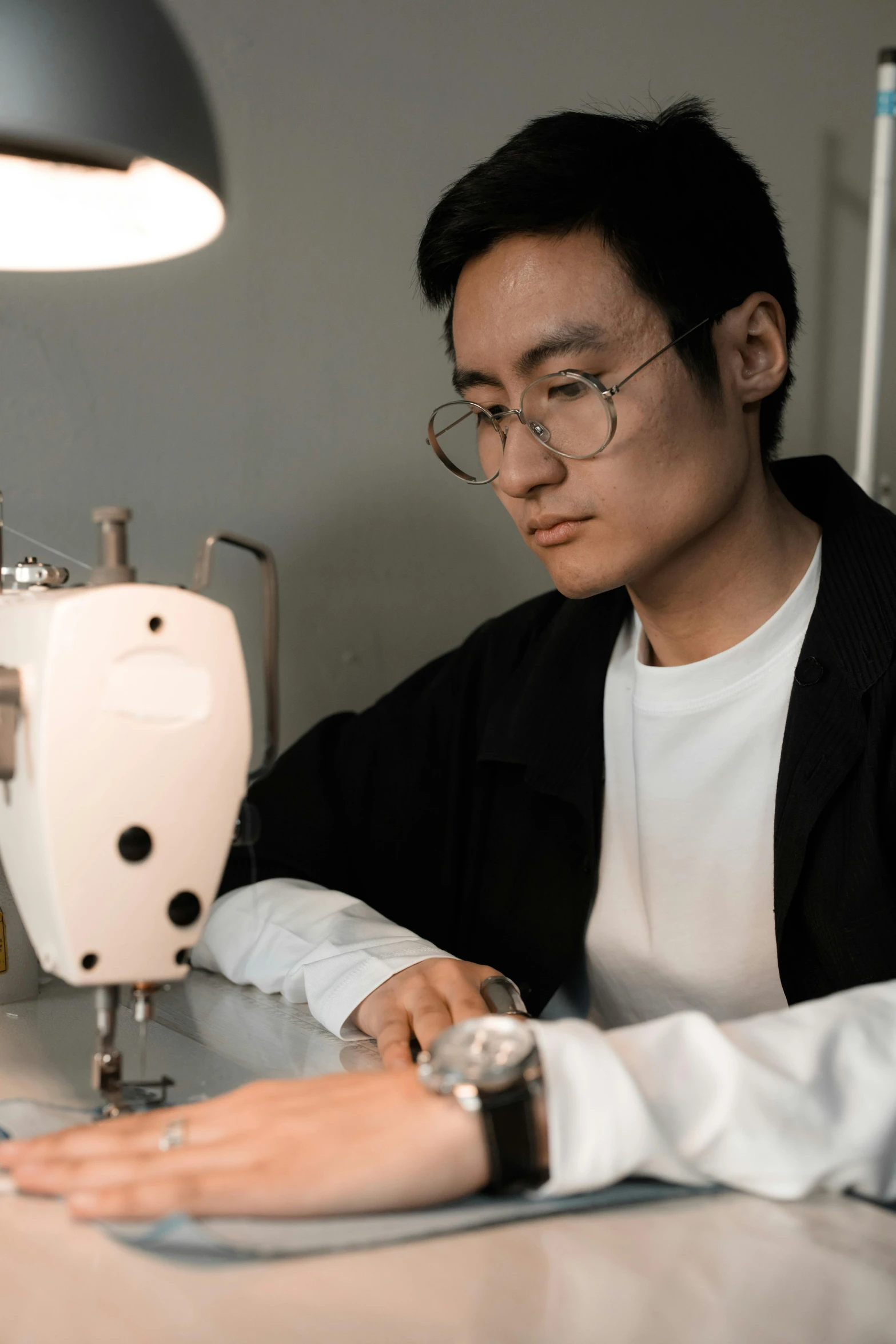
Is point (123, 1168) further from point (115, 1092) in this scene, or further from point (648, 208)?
point (648, 208)

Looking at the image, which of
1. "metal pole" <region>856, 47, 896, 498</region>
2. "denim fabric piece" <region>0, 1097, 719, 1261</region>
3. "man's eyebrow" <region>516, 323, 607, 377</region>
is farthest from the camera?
"metal pole" <region>856, 47, 896, 498</region>

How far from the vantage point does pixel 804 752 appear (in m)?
1.26

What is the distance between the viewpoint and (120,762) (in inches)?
29.2

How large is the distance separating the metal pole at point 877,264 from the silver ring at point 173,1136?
5.94 feet

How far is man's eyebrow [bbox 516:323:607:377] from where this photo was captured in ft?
4.01

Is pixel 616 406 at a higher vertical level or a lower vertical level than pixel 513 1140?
higher

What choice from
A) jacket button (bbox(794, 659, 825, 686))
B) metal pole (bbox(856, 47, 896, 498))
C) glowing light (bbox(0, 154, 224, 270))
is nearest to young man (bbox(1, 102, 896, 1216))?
jacket button (bbox(794, 659, 825, 686))

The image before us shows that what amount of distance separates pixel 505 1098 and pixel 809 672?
2.45ft

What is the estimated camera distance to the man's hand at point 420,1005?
0.98 metres

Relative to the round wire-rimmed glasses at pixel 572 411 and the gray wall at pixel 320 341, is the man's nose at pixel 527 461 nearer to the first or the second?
the round wire-rimmed glasses at pixel 572 411

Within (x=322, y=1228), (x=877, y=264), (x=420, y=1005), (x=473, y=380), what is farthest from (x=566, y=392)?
(x=877, y=264)

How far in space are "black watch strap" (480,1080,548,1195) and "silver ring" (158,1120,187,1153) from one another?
0.63 feet

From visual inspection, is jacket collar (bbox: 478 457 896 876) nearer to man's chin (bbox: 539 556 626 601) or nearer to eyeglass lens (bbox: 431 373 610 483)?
man's chin (bbox: 539 556 626 601)

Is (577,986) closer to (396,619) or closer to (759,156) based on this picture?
(396,619)
